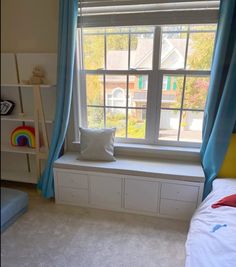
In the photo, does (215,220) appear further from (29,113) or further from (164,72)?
(29,113)

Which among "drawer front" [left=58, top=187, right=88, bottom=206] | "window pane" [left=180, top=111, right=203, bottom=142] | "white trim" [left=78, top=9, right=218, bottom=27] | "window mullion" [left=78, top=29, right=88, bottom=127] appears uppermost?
"white trim" [left=78, top=9, right=218, bottom=27]

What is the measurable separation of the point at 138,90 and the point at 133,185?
39.0 inches

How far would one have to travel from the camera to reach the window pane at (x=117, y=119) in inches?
94.8

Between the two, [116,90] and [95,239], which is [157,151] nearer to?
[116,90]

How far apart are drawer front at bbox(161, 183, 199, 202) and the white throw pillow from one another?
604mm

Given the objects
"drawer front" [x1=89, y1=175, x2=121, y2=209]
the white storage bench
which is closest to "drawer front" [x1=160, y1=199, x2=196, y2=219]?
the white storage bench

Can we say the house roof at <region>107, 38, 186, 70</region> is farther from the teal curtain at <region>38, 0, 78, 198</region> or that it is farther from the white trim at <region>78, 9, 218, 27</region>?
the teal curtain at <region>38, 0, 78, 198</region>

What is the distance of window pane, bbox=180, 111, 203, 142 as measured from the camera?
7.40ft

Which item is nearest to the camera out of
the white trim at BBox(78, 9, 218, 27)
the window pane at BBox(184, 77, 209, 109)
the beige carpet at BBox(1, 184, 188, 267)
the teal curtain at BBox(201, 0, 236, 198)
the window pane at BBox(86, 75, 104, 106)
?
the beige carpet at BBox(1, 184, 188, 267)

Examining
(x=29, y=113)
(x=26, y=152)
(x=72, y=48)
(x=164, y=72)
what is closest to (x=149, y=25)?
(x=164, y=72)

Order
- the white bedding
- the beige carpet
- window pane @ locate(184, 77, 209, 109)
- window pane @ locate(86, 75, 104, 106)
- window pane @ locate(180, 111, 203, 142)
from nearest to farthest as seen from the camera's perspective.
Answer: the white bedding, the beige carpet, window pane @ locate(184, 77, 209, 109), window pane @ locate(180, 111, 203, 142), window pane @ locate(86, 75, 104, 106)

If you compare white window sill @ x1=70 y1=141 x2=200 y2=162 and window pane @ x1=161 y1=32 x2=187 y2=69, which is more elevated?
window pane @ x1=161 y1=32 x2=187 y2=69

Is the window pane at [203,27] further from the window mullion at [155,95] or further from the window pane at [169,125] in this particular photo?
the window pane at [169,125]

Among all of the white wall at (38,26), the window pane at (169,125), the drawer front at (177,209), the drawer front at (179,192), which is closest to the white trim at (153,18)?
the white wall at (38,26)
